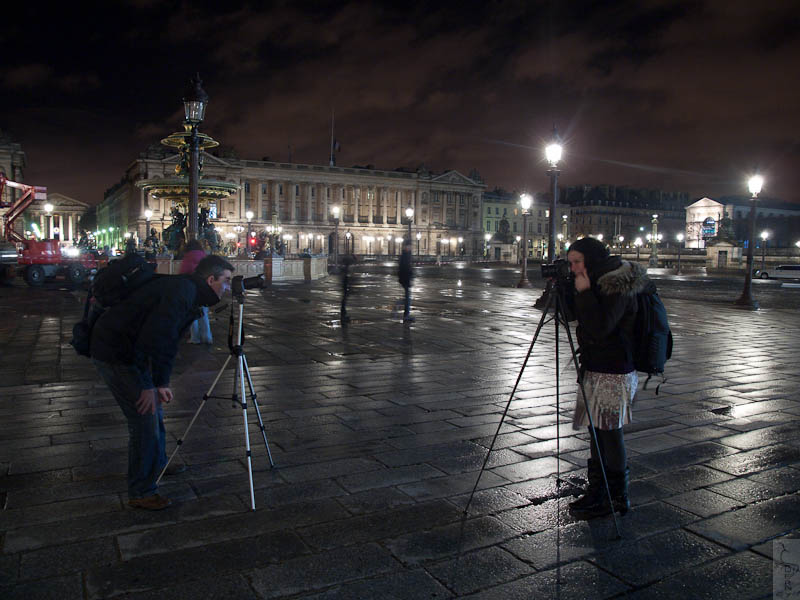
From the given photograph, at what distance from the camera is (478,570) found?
3.30 meters

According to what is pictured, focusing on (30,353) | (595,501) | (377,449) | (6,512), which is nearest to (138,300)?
(6,512)

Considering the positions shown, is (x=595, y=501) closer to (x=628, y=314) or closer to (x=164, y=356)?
(x=628, y=314)

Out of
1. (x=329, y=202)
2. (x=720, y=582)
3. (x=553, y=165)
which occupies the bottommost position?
(x=720, y=582)

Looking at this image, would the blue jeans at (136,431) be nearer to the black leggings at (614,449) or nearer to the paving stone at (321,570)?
the paving stone at (321,570)

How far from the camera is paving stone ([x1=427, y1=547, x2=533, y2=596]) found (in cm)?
317

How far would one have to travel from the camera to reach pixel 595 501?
402cm

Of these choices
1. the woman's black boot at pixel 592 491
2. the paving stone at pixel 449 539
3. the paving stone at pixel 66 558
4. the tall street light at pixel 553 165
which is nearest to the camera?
the paving stone at pixel 66 558

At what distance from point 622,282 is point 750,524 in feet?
5.43

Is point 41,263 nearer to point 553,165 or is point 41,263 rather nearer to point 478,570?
point 553,165

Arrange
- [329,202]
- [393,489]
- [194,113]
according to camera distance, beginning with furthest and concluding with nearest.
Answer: [329,202] < [194,113] < [393,489]

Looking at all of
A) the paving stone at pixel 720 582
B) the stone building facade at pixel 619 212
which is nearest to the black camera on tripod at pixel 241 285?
Result: the paving stone at pixel 720 582

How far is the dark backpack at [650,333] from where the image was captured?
12.3ft

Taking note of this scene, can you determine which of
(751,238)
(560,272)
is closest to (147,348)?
(560,272)

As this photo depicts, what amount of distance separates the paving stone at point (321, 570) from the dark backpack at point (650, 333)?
1.79 m
